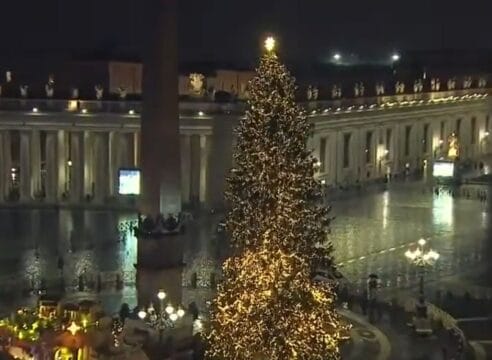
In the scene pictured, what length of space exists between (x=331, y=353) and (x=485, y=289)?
15.9 m

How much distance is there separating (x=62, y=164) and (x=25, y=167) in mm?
1793

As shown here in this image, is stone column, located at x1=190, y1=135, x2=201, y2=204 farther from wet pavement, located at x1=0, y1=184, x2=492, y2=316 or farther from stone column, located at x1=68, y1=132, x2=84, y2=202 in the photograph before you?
stone column, located at x1=68, y1=132, x2=84, y2=202

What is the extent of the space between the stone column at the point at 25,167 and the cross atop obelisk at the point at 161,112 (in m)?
32.3

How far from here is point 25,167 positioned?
55.4m

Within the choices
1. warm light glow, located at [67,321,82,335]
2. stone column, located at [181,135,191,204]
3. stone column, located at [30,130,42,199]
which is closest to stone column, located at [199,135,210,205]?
stone column, located at [181,135,191,204]

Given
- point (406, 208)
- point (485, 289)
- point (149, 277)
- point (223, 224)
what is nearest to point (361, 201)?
point (406, 208)

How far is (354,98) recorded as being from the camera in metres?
70.2

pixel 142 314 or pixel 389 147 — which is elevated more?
pixel 389 147

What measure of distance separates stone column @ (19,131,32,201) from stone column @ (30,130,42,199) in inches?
7.3

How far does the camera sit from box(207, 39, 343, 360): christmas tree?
711 inches

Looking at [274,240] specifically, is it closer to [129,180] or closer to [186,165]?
[129,180]

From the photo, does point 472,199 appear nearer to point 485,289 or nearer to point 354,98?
point 354,98

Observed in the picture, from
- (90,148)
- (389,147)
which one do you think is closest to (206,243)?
(90,148)

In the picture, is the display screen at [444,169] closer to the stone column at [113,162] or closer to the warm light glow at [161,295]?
the stone column at [113,162]
